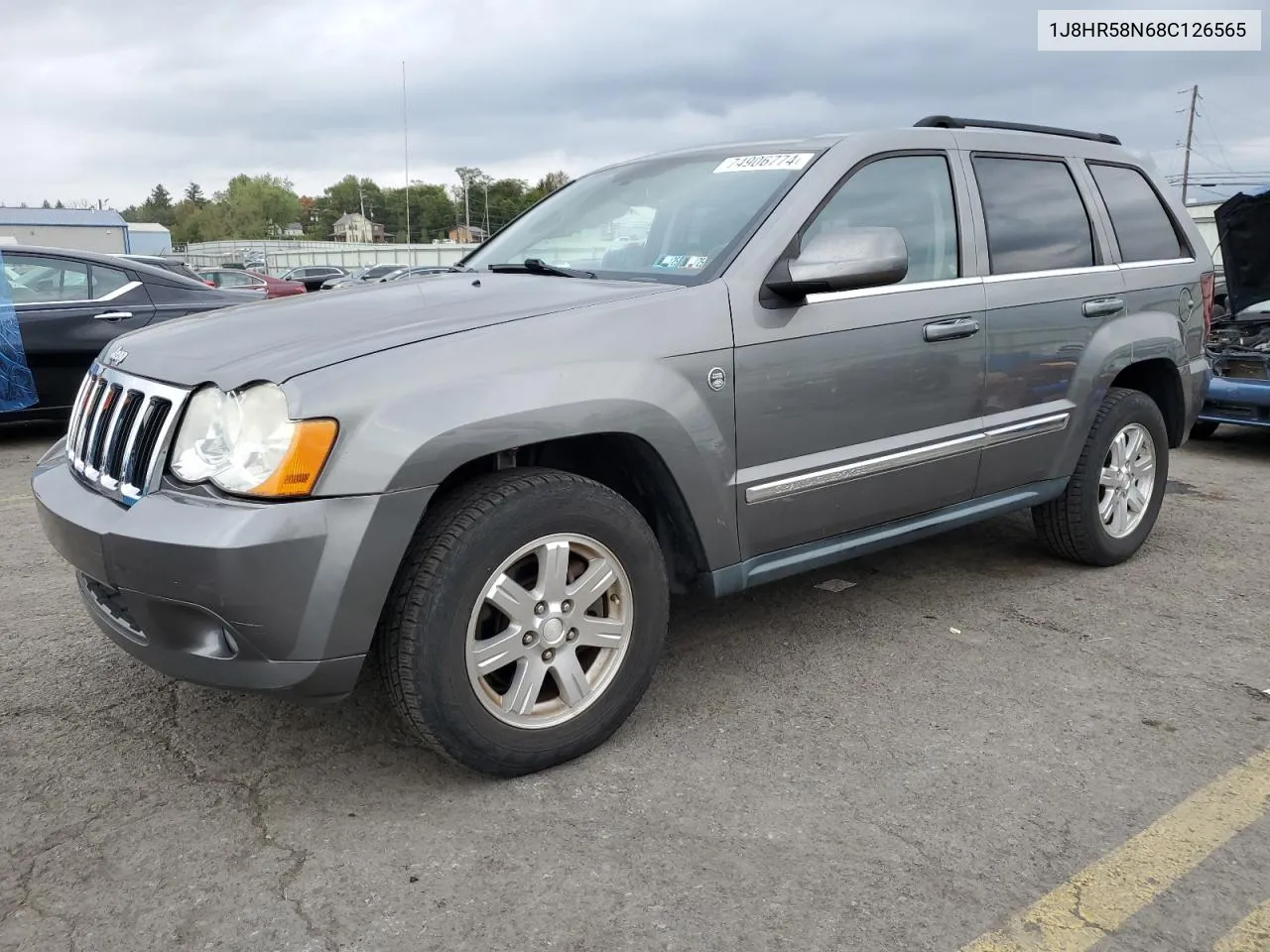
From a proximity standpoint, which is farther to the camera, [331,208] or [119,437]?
[331,208]

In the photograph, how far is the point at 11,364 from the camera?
7.06 meters

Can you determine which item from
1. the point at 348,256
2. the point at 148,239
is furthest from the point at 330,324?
the point at 148,239

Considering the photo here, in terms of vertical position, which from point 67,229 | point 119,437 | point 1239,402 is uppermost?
point 67,229

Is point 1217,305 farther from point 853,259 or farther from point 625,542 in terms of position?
point 625,542

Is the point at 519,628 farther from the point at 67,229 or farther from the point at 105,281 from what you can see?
the point at 67,229

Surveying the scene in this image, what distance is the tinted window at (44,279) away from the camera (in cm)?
730

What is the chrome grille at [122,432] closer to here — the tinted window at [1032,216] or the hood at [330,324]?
the hood at [330,324]

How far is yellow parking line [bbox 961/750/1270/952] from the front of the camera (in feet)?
7.06

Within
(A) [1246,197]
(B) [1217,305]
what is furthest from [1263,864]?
(B) [1217,305]

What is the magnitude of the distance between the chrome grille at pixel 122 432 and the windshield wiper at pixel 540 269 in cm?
134

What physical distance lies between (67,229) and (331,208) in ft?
244

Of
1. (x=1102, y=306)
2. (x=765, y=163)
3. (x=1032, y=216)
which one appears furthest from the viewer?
(x=1102, y=306)

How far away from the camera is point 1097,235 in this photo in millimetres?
4332

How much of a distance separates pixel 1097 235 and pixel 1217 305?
18.1 ft
